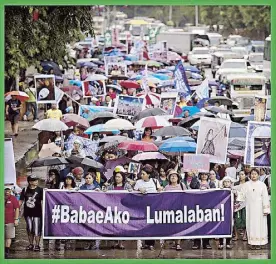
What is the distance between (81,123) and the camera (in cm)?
2292

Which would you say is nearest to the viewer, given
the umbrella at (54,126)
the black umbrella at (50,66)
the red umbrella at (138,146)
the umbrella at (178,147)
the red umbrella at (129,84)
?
the umbrella at (178,147)

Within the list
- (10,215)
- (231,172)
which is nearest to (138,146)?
(231,172)

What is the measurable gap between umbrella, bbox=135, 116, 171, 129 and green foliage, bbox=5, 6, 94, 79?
199cm

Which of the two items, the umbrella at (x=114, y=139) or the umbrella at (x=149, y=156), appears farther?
the umbrella at (x=114, y=139)

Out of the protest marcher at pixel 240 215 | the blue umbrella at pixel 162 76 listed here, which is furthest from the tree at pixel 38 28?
the blue umbrella at pixel 162 76

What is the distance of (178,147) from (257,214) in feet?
10.5

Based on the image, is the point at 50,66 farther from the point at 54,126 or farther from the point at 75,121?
the point at 54,126

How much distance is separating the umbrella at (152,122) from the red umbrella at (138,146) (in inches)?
89.9

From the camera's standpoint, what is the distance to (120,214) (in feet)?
51.1

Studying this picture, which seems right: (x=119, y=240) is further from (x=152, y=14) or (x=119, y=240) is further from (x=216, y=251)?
(x=152, y=14)

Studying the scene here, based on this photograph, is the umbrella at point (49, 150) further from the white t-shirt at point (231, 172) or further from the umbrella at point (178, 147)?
the white t-shirt at point (231, 172)

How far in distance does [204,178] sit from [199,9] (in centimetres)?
9724

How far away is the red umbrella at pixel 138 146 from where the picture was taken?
1912cm

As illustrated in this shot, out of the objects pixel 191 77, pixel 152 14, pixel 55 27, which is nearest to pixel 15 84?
pixel 191 77
